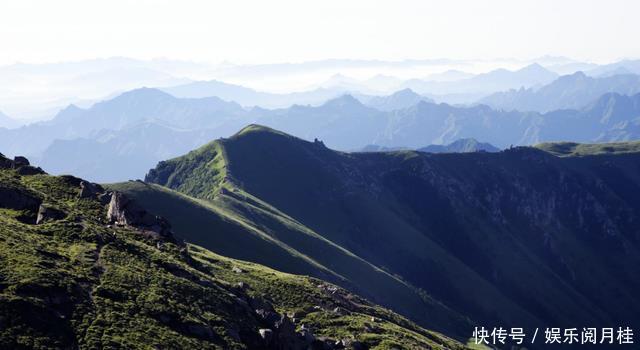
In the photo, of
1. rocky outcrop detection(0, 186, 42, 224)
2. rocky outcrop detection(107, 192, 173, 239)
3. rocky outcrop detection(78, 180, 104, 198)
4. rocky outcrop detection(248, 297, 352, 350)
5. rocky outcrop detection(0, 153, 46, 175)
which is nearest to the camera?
rocky outcrop detection(248, 297, 352, 350)

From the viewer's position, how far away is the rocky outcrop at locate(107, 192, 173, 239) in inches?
4567

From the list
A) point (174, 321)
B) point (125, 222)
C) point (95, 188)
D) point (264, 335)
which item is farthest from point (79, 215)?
point (264, 335)

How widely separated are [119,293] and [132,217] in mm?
34123

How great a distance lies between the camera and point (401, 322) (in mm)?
148875

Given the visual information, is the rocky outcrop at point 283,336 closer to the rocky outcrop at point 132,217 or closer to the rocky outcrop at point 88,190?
the rocky outcrop at point 132,217

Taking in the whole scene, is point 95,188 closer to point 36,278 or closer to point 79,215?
point 79,215

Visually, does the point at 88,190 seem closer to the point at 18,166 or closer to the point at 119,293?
the point at 18,166

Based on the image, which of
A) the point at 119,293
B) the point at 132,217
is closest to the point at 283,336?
the point at 119,293

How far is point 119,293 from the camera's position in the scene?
8575 cm

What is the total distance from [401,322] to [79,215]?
265ft

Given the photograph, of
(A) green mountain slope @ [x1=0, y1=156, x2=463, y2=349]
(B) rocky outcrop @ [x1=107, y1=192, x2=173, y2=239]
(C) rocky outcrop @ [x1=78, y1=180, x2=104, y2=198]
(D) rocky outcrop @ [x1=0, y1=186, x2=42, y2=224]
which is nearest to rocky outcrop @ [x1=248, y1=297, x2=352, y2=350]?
(A) green mountain slope @ [x1=0, y1=156, x2=463, y2=349]

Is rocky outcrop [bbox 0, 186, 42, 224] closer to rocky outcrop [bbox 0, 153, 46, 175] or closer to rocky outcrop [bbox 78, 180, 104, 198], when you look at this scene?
rocky outcrop [bbox 78, 180, 104, 198]

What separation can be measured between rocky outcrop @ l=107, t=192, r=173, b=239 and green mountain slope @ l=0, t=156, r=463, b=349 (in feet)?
0.72

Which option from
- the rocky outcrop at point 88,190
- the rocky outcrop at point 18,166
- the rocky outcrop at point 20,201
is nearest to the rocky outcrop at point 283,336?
the rocky outcrop at point 20,201
